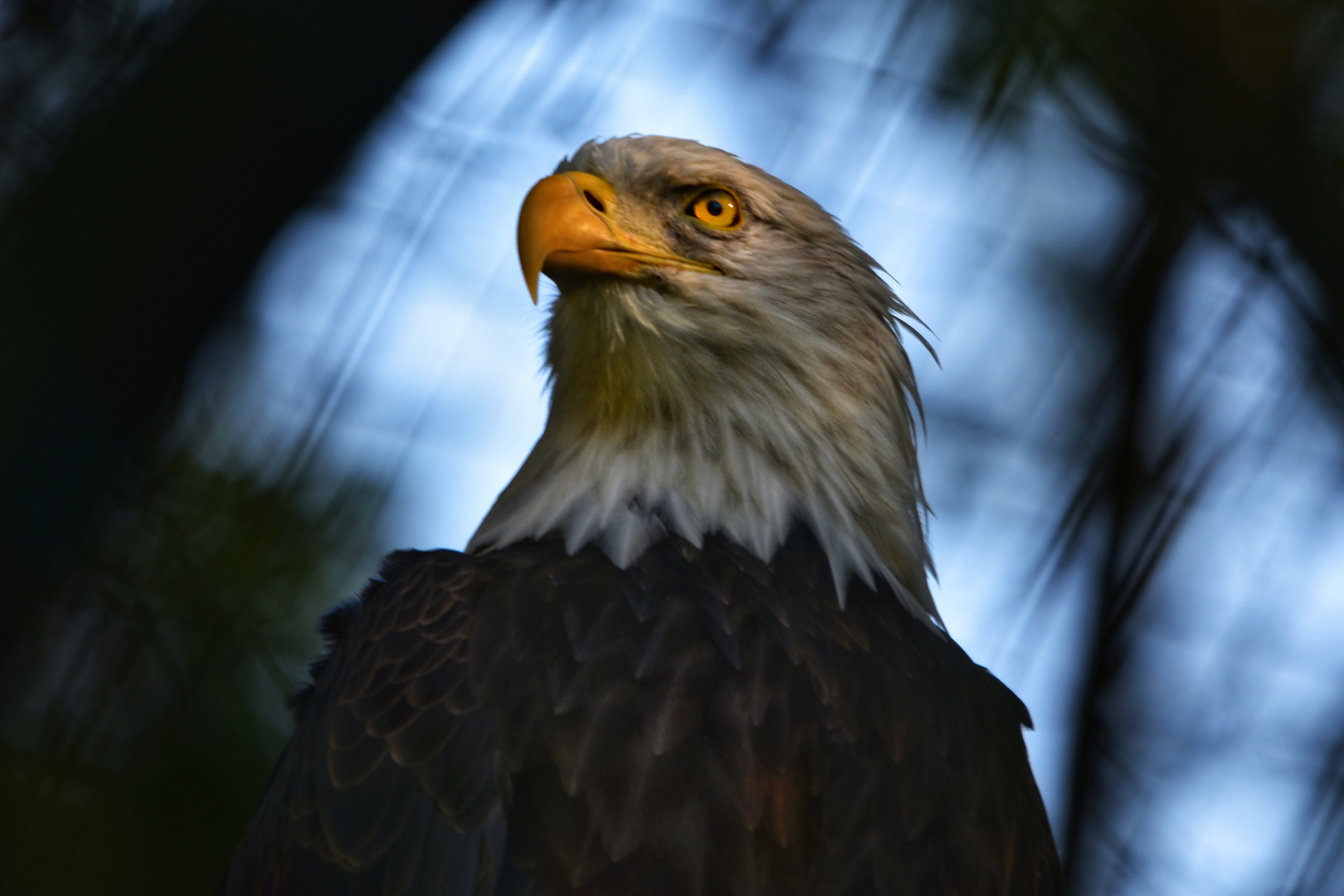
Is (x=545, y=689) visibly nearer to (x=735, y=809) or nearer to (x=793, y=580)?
(x=735, y=809)

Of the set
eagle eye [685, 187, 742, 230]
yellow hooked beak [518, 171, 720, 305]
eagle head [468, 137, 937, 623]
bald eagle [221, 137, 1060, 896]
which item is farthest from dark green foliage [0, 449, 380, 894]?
eagle eye [685, 187, 742, 230]

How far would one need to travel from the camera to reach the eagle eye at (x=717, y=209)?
278 centimetres

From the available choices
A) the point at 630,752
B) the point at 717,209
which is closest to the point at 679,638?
the point at 630,752

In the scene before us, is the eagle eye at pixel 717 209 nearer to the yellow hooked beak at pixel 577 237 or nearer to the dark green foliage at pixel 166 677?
the yellow hooked beak at pixel 577 237

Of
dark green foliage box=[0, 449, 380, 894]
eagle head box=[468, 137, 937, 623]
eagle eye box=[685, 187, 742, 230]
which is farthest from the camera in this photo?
eagle eye box=[685, 187, 742, 230]

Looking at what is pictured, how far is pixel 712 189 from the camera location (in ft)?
9.18

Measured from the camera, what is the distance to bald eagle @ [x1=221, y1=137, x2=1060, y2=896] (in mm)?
1851

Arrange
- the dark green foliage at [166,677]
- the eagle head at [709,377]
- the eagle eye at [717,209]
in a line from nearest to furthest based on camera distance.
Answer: the dark green foliage at [166,677], the eagle head at [709,377], the eagle eye at [717,209]

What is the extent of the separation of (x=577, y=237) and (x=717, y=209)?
375mm

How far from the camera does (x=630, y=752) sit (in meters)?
1.87

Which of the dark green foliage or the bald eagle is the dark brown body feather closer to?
the bald eagle

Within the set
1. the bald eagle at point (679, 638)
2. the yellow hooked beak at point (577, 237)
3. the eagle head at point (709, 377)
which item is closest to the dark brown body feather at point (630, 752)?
the bald eagle at point (679, 638)

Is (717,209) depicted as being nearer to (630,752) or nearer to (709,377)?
(709,377)

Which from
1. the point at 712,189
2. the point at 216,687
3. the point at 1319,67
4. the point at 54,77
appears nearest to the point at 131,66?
the point at 54,77
